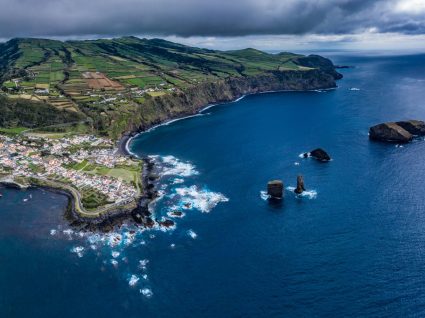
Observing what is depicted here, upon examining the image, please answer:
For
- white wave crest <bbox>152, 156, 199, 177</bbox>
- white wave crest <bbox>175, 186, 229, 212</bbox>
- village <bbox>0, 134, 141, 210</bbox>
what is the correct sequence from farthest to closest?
1. white wave crest <bbox>152, 156, 199, 177</bbox>
2. village <bbox>0, 134, 141, 210</bbox>
3. white wave crest <bbox>175, 186, 229, 212</bbox>

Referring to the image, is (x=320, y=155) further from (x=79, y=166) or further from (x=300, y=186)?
(x=79, y=166)

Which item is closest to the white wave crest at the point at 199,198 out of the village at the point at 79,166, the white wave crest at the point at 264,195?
the white wave crest at the point at 264,195

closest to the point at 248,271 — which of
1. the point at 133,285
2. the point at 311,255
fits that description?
the point at 311,255

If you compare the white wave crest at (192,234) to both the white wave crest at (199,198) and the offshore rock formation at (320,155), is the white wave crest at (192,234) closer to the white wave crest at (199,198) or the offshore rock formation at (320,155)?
the white wave crest at (199,198)

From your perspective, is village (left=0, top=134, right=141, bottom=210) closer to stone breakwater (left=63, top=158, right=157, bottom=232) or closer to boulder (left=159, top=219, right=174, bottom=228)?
stone breakwater (left=63, top=158, right=157, bottom=232)

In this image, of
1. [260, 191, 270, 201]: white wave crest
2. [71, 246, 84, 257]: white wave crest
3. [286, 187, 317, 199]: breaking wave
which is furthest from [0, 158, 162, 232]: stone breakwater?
[286, 187, 317, 199]: breaking wave

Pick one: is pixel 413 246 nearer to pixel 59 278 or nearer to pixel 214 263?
pixel 214 263
